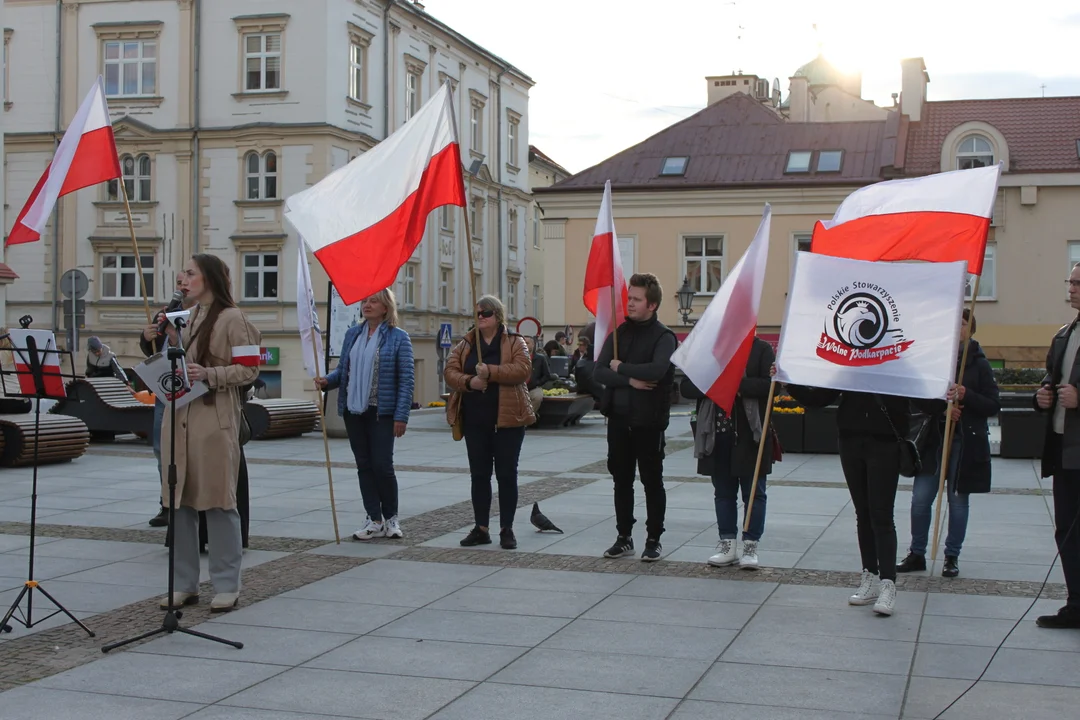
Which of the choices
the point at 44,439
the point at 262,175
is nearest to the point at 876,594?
the point at 44,439

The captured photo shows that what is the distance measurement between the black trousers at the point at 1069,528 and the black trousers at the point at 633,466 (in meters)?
2.70

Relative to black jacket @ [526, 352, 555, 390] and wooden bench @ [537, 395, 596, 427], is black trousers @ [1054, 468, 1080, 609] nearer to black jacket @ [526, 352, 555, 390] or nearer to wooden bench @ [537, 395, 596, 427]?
black jacket @ [526, 352, 555, 390]

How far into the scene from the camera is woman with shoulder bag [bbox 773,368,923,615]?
7223 mm

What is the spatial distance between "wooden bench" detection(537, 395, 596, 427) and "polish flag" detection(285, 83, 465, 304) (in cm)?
1393

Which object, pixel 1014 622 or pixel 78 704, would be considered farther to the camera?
pixel 1014 622

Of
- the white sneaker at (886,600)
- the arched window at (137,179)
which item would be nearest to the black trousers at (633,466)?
the white sneaker at (886,600)

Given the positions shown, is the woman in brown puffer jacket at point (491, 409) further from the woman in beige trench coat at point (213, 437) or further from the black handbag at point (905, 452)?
the black handbag at point (905, 452)

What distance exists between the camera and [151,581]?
316 inches

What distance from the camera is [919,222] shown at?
25.4 ft

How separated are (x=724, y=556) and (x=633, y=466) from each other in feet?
2.94

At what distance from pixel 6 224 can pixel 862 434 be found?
42.3 m

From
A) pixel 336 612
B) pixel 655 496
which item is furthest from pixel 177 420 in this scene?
pixel 655 496

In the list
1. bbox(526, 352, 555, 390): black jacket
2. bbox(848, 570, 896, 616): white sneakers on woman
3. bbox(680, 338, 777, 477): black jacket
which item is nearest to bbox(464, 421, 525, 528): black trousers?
bbox(680, 338, 777, 477): black jacket

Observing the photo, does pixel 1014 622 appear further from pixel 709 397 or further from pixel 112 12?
pixel 112 12
